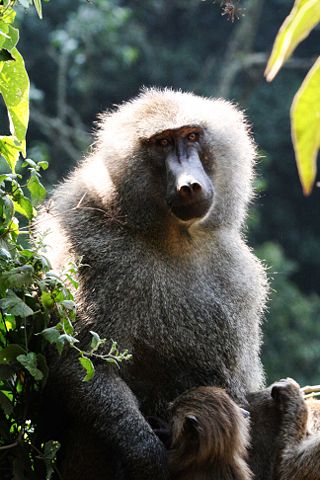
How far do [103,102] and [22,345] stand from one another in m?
14.7

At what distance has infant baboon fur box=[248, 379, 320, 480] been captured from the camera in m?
3.12

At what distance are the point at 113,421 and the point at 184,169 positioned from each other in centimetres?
94

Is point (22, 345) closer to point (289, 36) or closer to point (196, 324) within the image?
point (196, 324)

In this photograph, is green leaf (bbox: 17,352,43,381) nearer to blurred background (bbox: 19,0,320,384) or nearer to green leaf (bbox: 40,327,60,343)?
green leaf (bbox: 40,327,60,343)

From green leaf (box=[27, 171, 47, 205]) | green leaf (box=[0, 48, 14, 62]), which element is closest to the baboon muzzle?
green leaf (box=[27, 171, 47, 205])

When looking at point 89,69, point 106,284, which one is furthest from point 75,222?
point 89,69

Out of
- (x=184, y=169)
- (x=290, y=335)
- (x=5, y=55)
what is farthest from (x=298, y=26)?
(x=290, y=335)

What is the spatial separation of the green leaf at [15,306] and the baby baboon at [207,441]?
2.11 ft

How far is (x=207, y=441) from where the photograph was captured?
2.85 m

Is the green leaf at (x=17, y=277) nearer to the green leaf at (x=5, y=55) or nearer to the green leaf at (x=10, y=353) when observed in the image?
the green leaf at (x=10, y=353)

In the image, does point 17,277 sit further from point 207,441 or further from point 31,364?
point 207,441

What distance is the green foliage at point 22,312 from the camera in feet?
8.79

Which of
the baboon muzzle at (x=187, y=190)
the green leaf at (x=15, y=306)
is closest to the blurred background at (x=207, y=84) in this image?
the baboon muzzle at (x=187, y=190)

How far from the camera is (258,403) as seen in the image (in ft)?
10.9
